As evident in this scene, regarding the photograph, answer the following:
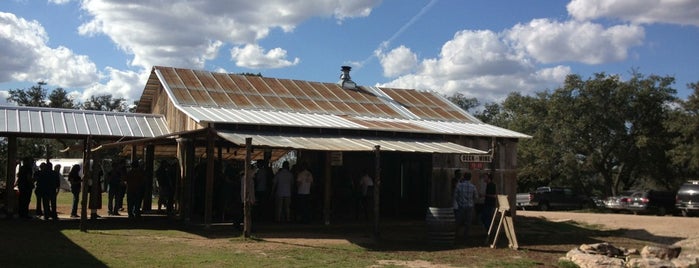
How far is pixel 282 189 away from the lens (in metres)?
15.1

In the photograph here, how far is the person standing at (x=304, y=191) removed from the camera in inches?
600

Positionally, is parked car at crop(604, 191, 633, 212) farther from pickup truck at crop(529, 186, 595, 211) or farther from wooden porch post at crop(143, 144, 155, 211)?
wooden porch post at crop(143, 144, 155, 211)

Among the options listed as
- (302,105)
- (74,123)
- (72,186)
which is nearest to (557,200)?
(302,105)

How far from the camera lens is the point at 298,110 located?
18.1 metres

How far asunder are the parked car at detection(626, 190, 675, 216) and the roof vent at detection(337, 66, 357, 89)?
14262mm

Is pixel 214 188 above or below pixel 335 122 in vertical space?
below

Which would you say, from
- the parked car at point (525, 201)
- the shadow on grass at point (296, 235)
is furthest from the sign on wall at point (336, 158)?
the parked car at point (525, 201)

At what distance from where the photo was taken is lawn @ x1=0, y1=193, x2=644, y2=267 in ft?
31.2

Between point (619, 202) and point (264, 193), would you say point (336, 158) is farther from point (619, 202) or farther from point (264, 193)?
point (619, 202)

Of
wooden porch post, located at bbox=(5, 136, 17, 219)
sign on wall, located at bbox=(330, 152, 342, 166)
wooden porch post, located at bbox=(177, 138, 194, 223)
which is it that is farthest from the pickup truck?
wooden porch post, located at bbox=(5, 136, 17, 219)

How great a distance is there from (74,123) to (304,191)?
6072mm

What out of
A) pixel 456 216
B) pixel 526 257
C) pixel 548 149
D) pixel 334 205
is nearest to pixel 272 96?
pixel 334 205

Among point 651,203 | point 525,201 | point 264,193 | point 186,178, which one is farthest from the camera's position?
point 525,201

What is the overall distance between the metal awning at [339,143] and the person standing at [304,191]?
0.94 m
